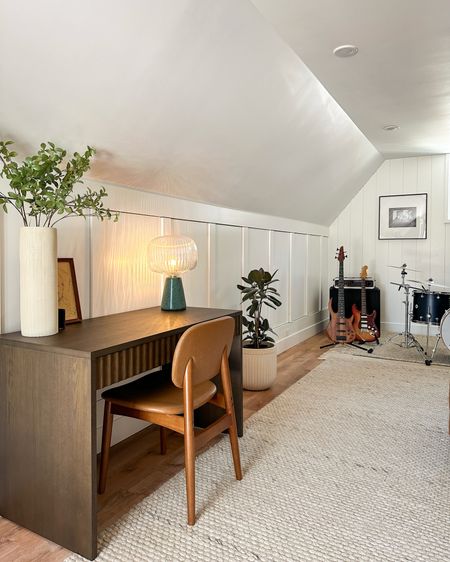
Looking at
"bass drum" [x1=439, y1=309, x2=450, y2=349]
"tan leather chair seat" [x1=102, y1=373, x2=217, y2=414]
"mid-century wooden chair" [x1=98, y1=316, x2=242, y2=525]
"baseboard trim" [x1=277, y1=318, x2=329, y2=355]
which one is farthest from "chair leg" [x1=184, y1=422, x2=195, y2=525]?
"baseboard trim" [x1=277, y1=318, x2=329, y2=355]

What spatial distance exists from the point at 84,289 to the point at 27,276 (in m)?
0.56

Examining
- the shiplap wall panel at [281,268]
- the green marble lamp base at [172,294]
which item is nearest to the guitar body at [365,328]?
the shiplap wall panel at [281,268]

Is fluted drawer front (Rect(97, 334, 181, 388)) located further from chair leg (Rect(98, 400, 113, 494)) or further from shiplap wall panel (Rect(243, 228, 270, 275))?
shiplap wall panel (Rect(243, 228, 270, 275))

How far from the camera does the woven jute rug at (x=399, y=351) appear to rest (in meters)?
4.23

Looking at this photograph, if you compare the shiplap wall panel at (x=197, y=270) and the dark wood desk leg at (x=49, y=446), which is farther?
the shiplap wall panel at (x=197, y=270)

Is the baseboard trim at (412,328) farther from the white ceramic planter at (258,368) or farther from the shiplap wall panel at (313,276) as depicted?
the white ceramic planter at (258,368)

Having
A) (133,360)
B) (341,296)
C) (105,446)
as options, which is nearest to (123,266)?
(133,360)

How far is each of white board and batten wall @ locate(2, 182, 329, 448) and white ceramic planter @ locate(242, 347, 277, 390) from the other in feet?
1.68

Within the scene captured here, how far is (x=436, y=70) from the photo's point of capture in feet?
8.86

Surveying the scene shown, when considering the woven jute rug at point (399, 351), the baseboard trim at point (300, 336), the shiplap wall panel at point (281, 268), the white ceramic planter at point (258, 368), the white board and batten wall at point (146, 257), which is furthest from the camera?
the baseboard trim at point (300, 336)

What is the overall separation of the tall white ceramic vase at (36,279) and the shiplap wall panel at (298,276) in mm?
3461

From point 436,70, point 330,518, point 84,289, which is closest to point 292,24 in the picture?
point 436,70

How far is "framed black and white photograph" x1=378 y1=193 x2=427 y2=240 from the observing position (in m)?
5.51

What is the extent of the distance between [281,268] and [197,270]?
5.43ft
